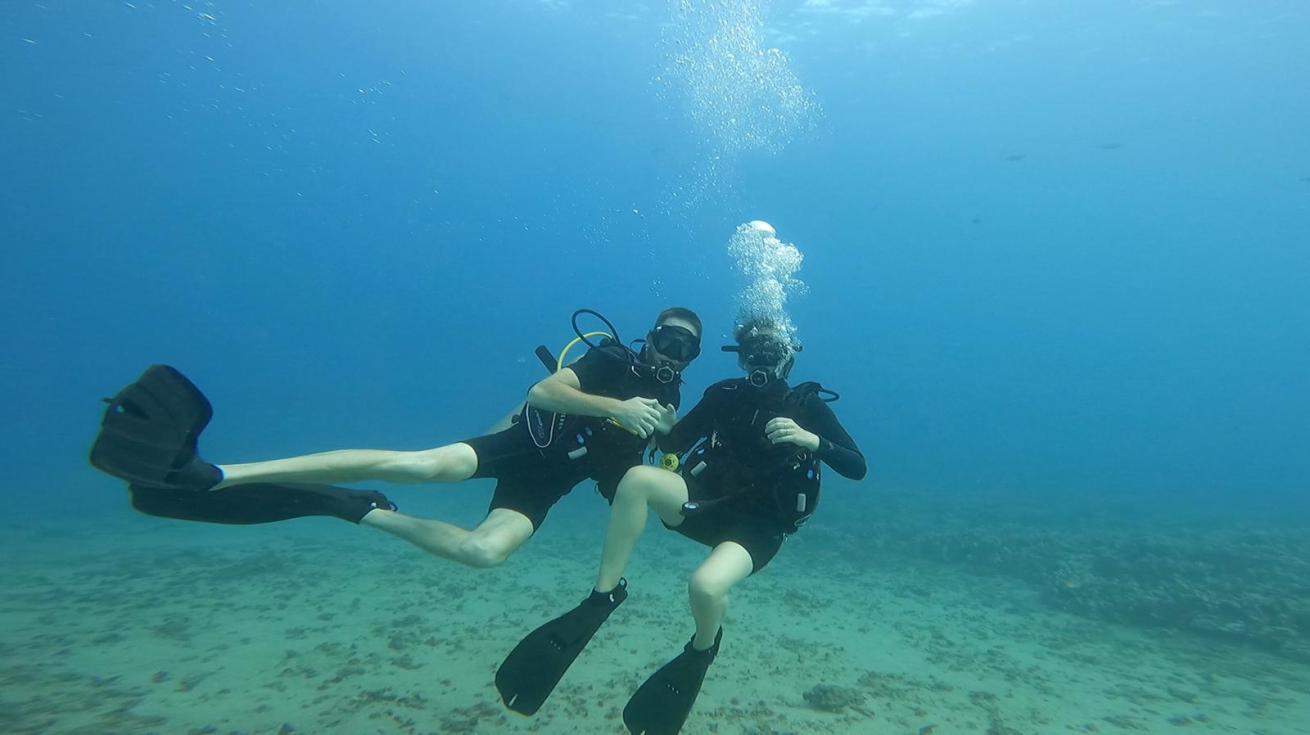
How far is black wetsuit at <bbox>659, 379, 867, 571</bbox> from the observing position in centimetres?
468

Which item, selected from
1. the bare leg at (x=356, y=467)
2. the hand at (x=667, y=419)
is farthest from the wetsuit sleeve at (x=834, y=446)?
the bare leg at (x=356, y=467)

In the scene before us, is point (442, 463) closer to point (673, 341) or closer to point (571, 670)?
point (673, 341)

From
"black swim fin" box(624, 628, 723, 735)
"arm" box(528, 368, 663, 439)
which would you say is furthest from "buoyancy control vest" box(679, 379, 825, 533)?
"black swim fin" box(624, 628, 723, 735)

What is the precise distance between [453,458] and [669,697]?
2339 millimetres

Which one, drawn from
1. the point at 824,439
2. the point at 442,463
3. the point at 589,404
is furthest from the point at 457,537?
the point at 824,439

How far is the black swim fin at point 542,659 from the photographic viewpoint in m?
4.08

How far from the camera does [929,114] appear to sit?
1885 inches

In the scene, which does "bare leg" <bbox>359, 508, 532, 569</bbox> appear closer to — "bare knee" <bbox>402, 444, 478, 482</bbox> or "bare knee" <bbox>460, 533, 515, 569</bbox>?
Answer: "bare knee" <bbox>460, 533, 515, 569</bbox>

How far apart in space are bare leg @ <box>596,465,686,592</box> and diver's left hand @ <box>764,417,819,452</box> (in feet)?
2.75

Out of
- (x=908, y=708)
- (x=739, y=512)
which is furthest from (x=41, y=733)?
(x=908, y=708)

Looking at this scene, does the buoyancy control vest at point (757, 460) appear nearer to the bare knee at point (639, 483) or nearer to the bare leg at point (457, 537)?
the bare knee at point (639, 483)

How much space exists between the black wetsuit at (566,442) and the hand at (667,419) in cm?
12

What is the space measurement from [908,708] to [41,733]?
8.61m

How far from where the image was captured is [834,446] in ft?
15.1
